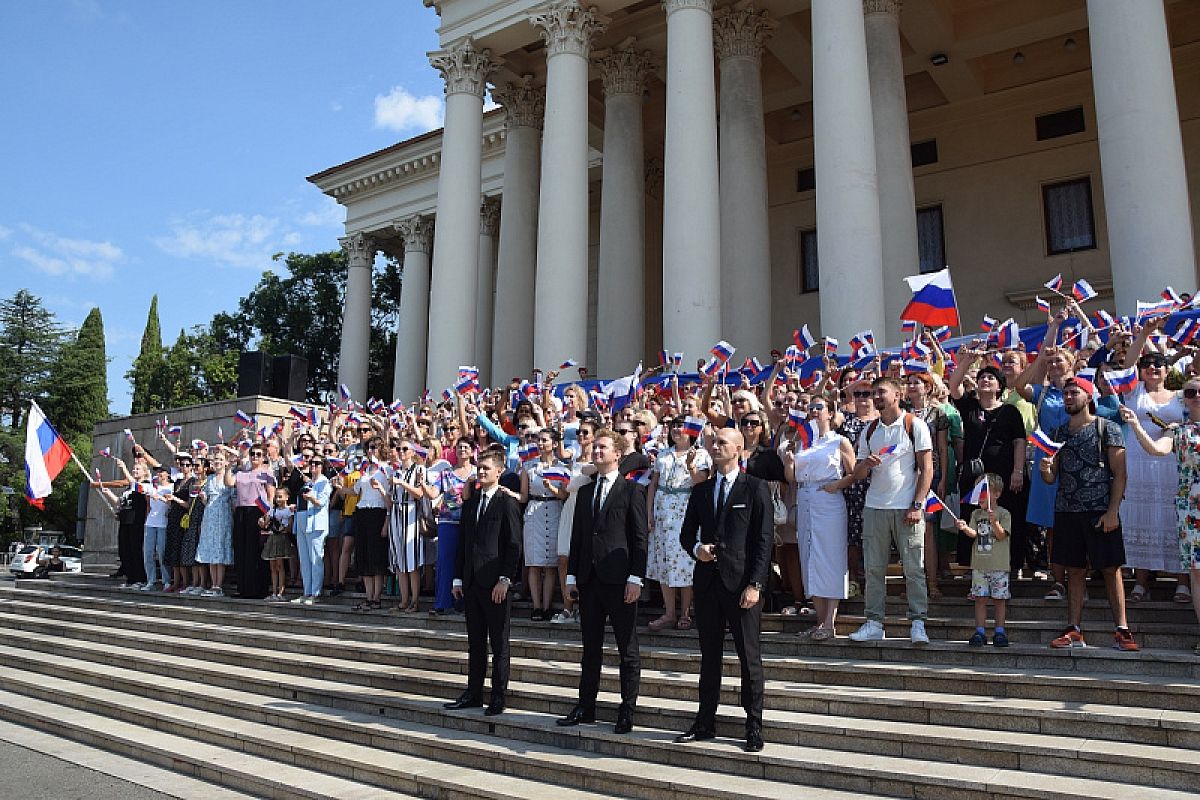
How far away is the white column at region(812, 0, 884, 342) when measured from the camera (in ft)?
52.3

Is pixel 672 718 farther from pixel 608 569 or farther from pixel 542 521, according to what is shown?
pixel 542 521

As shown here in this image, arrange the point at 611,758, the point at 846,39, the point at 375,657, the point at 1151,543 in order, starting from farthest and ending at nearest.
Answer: the point at 846,39 → the point at 375,657 → the point at 1151,543 → the point at 611,758

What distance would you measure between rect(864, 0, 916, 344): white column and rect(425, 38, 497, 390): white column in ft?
32.2

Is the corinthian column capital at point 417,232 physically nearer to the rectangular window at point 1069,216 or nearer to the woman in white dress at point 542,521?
the rectangular window at point 1069,216

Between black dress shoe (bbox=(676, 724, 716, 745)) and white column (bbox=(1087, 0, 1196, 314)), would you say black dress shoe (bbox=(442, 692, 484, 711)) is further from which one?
white column (bbox=(1087, 0, 1196, 314))

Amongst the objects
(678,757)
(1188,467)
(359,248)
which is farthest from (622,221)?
(678,757)

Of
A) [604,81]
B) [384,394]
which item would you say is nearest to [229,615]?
[604,81]

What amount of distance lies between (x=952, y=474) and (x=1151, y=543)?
1692mm

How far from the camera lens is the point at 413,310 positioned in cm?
3136

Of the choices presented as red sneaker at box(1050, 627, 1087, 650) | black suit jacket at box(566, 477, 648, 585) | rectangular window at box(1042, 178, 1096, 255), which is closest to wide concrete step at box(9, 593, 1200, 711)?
red sneaker at box(1050, 627, 1087, 650)

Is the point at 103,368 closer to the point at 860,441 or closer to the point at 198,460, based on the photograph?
the point at 198,460

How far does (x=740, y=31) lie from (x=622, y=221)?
17.7 ft

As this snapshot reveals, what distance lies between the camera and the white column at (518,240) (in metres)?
25.2

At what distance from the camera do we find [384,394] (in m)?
44.4
